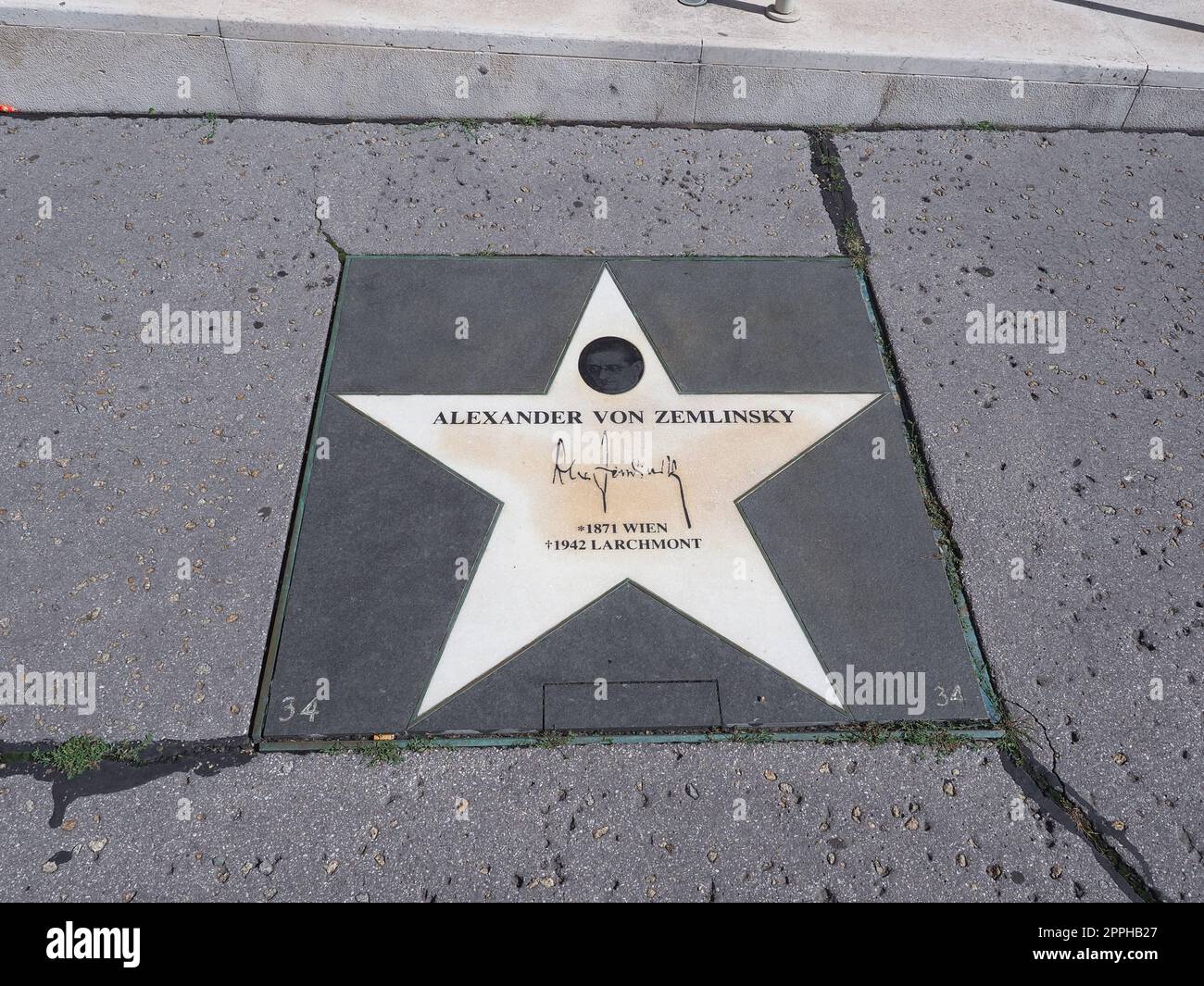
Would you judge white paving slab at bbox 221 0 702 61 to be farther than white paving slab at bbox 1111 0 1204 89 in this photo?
No

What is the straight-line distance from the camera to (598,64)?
15.5ft

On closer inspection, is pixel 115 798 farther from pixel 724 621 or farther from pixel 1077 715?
pixel 1077 715

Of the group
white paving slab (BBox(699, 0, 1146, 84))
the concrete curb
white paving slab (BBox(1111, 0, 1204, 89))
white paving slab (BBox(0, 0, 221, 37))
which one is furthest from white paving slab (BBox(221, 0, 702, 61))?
white paving slab (BBox(1111, 0, 1204, 89))

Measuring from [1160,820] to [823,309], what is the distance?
2.61m

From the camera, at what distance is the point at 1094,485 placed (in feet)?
12.0

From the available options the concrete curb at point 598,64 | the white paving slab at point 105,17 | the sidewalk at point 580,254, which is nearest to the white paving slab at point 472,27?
the concrete curb at point 598,64
